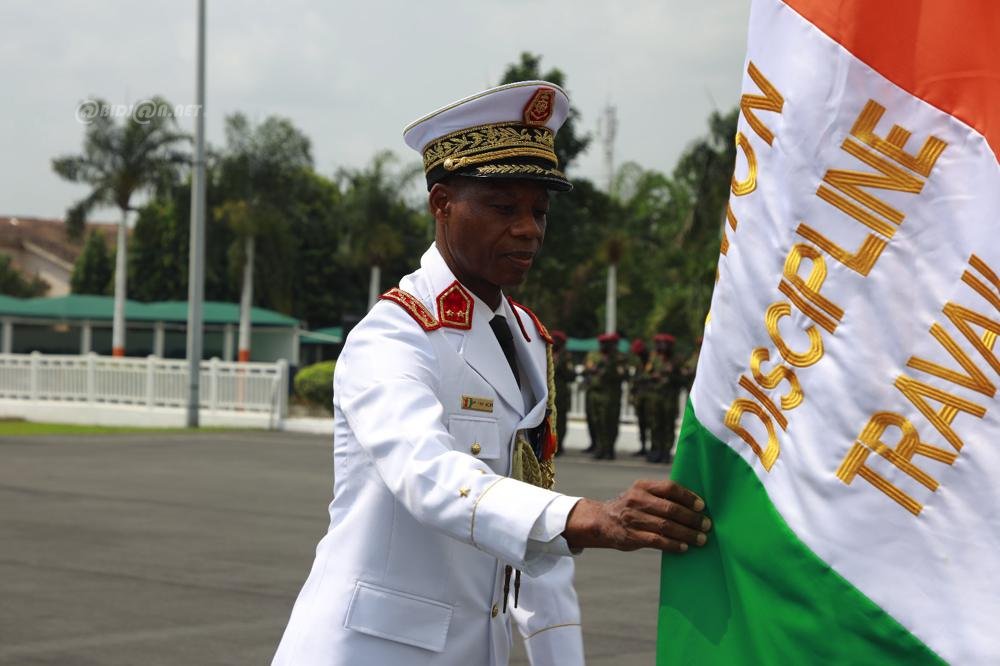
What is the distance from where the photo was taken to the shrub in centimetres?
3027

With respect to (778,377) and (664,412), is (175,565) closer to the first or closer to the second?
(778,377)

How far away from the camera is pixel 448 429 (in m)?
2.52

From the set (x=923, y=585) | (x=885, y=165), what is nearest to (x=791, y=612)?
(x=923, y=585)

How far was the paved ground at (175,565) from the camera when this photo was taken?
6.85 m

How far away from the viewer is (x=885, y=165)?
2018 millimetres

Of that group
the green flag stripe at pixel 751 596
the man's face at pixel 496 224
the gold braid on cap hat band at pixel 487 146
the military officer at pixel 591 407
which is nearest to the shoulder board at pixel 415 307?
the man's face at pixel 496 224

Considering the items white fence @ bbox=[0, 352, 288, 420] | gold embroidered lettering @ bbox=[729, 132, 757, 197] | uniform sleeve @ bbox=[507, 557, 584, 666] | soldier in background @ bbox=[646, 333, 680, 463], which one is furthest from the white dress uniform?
white fence @ bbox=[0, 352, 288, 420]

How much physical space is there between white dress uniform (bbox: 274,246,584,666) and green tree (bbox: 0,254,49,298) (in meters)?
72.5

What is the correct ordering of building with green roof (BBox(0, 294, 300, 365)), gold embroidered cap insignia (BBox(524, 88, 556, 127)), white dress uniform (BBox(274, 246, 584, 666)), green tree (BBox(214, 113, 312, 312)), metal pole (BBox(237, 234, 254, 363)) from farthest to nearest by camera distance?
building with green roof (BBox(0, 294, 300, 365)) → metal pole (BBox(237, 234, 254, 363)) → green tree (BBox(214, 113, 312, 312)) → gold embroidered cap insignia (BBox(524, 88, 556, 127)) → white dress uniform (BBox(274, 246, 584, 666))

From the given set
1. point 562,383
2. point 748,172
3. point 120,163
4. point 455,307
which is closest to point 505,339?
point 455,307

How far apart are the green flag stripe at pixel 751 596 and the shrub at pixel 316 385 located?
91.7 ft

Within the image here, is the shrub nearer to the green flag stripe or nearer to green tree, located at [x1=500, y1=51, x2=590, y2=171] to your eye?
green tree, located at [x1=500, y1=51, x2=590, y2=171]

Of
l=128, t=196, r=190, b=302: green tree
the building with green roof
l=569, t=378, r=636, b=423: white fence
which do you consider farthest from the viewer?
l=128, t=196, r=190, b=302: green tree

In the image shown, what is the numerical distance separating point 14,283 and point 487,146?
7341 cm
